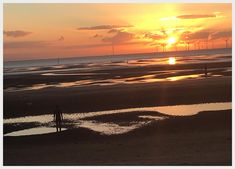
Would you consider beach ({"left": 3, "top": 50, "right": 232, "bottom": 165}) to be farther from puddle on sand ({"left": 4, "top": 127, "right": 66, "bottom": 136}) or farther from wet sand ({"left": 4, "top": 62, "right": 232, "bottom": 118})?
puddle on sand ({"left": 4, "top": 127, "right": 66, "bottom": 136})

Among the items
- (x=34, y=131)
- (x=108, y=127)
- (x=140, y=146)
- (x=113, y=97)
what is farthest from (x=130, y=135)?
(x=113, y=97)

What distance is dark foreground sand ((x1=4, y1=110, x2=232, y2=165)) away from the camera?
1605 cm

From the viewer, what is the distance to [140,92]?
1499 inches

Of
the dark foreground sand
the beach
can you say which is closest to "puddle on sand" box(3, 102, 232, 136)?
the beach

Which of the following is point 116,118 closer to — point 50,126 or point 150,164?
point 50,126

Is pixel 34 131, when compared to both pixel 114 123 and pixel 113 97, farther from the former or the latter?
pixel 113 97

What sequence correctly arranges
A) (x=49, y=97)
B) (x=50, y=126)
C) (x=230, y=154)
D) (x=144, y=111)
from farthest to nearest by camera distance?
(x=49, y=97), (x=144, y=111), (x=50, y=126), (x=230, y=154)

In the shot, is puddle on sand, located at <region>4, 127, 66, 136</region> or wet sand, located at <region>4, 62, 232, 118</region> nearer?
puddle on sand, located at <region>4, 127, 66, 136</region>

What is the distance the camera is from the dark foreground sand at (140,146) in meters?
16.0

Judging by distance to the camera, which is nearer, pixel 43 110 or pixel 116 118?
pixel 116 118

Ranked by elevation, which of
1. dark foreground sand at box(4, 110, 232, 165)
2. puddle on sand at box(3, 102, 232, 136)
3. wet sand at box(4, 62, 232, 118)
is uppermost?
wet sand at box(4, 62, 232, 118)

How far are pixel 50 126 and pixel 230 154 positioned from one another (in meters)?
13.3

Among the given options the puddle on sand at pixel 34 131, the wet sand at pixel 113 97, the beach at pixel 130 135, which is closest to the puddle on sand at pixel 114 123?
the puddle on sand at pixel 34 131

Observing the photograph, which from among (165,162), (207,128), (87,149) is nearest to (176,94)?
(207,128)
